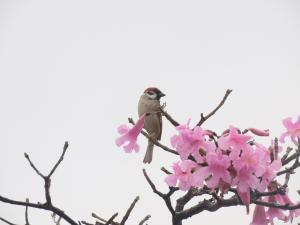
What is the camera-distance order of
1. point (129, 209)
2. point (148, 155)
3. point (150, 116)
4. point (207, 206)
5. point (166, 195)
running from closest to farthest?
point (129, 209), point (166, 195), point (207, 206), point (148, 155), point (150, 116)

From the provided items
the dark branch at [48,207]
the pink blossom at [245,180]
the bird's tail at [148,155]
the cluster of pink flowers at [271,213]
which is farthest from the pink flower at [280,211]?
the bird's tail at [148,155]

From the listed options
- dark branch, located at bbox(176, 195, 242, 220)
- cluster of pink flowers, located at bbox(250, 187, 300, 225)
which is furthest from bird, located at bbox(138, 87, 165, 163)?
cluster of pink flowers, located at bbox(250, 187, 300, 225)

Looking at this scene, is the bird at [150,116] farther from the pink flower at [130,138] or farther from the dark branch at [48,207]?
the dark branch at [48,207]

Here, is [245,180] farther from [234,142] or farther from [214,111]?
[214,111]

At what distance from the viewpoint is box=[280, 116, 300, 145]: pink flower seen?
310 centimetres

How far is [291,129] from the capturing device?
3125 mm

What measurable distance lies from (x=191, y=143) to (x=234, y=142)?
11.1 inches

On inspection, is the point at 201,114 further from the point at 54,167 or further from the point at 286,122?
the point at 54,167

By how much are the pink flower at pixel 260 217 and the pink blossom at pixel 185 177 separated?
680 mm

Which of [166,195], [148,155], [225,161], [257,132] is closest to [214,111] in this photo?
[257,132]

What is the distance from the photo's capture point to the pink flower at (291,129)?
310 centimetres

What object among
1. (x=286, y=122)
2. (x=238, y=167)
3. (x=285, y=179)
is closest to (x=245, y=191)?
(x=238, y=167)

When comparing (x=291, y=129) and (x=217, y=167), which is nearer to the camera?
(x=217, y=167)

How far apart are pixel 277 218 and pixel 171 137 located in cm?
119
